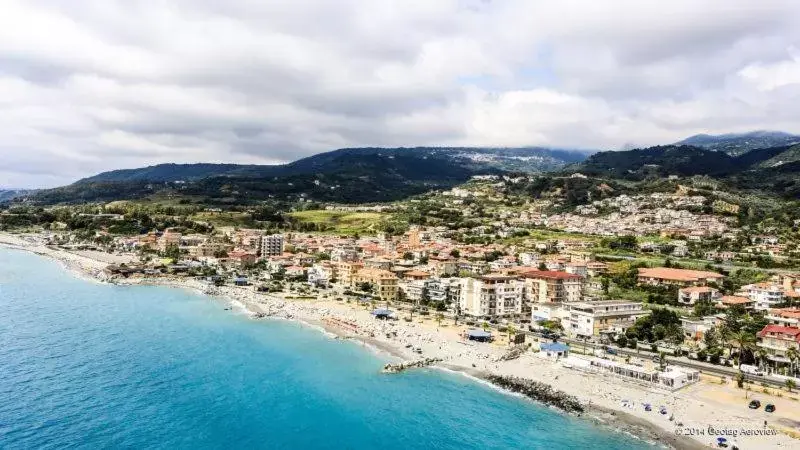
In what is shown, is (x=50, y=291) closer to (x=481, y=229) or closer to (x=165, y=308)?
(x=165, y=308)

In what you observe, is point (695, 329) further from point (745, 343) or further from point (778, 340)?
point (745, 343)

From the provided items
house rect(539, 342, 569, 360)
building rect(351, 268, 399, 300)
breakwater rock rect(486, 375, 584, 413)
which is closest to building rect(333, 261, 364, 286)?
building rect(351, 268, 399, 300)

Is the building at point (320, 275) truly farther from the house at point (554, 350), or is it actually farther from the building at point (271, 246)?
the house at point (554, 350)

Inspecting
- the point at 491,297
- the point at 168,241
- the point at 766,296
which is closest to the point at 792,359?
the point at 766,296

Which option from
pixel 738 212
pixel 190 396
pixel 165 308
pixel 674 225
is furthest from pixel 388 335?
pixel 738 212

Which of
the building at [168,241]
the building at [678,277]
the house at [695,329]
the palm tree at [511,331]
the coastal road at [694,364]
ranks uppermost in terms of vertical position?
the building at [168,241]

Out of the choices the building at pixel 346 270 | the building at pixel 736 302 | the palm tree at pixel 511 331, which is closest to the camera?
the palm tree at pixel 511 331

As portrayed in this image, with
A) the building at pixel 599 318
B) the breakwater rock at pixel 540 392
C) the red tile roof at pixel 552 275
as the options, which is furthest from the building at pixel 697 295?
the breakwater rock at pixel 540 392
